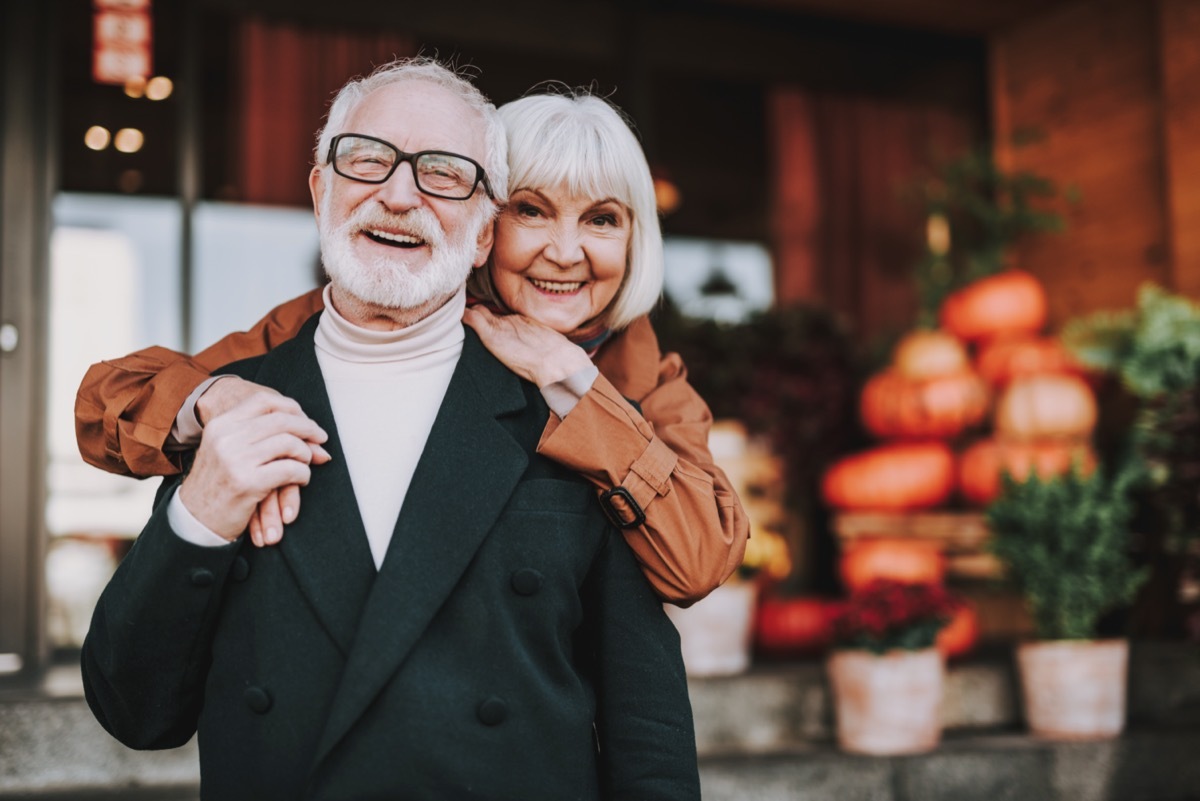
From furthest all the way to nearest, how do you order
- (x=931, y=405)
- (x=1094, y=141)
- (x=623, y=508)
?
1. (x=1094, y=141)
2. (x=931, y=405)
3. (x=623, y=508)

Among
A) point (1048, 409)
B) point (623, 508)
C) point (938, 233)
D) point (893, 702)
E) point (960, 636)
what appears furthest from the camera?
point (938, 233)

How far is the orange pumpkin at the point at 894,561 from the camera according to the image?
15.1ft

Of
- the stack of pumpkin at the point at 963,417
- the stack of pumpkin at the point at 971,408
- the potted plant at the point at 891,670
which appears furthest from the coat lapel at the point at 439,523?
the stack of pumpkin at the point at 971,408

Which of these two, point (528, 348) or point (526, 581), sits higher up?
point (528, 348)

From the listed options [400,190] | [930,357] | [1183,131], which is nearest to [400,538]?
[400,190]

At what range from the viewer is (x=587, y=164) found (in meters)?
1.90

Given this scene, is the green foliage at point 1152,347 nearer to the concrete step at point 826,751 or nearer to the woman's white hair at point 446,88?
the concrete step at point 826,751

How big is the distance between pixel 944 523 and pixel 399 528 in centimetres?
365

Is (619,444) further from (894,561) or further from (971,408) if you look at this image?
(971,408)

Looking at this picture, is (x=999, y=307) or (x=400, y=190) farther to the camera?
(x=999, y=307)

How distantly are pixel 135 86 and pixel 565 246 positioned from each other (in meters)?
3.49

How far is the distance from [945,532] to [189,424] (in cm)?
374

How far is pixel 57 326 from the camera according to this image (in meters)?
4.45

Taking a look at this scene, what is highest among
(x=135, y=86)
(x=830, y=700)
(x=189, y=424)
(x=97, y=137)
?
Answer: (x=135, y=86)
